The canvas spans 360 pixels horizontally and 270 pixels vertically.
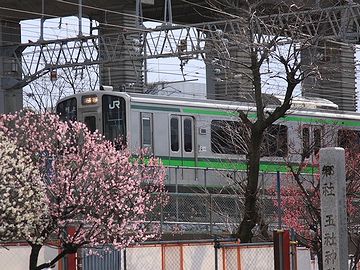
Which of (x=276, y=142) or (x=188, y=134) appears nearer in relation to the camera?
(x=188, y=134)

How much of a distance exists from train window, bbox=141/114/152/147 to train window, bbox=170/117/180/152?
34.3 inches

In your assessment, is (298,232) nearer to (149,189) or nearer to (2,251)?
(149,189)

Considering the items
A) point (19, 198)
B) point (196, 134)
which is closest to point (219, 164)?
point (196, 134)

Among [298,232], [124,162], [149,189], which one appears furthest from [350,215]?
[124,162]

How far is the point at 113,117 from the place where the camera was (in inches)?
1165

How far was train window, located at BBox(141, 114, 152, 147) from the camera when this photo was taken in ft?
97.1

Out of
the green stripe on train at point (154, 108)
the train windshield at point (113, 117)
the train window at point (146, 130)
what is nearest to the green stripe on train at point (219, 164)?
the train window at point (146, 130)

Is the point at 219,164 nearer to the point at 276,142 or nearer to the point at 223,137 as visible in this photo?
the point at 223,137

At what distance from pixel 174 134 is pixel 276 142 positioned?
3214 mm

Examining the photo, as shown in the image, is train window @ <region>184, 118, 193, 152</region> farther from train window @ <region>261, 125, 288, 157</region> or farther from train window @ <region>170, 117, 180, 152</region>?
train window @ <region>261, 125, 288, 157</region>

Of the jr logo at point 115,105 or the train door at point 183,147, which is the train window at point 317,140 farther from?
the jr logo at point 115,105

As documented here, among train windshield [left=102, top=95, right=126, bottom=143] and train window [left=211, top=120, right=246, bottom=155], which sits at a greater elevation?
train windshield [left=102, top=95, right=126, bottom=143]

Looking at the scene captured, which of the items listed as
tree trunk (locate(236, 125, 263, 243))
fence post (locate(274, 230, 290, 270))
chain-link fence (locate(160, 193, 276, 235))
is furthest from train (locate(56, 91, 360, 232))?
fence post (locate(274, 230, 290, 270))

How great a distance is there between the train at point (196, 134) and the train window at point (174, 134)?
28mm
